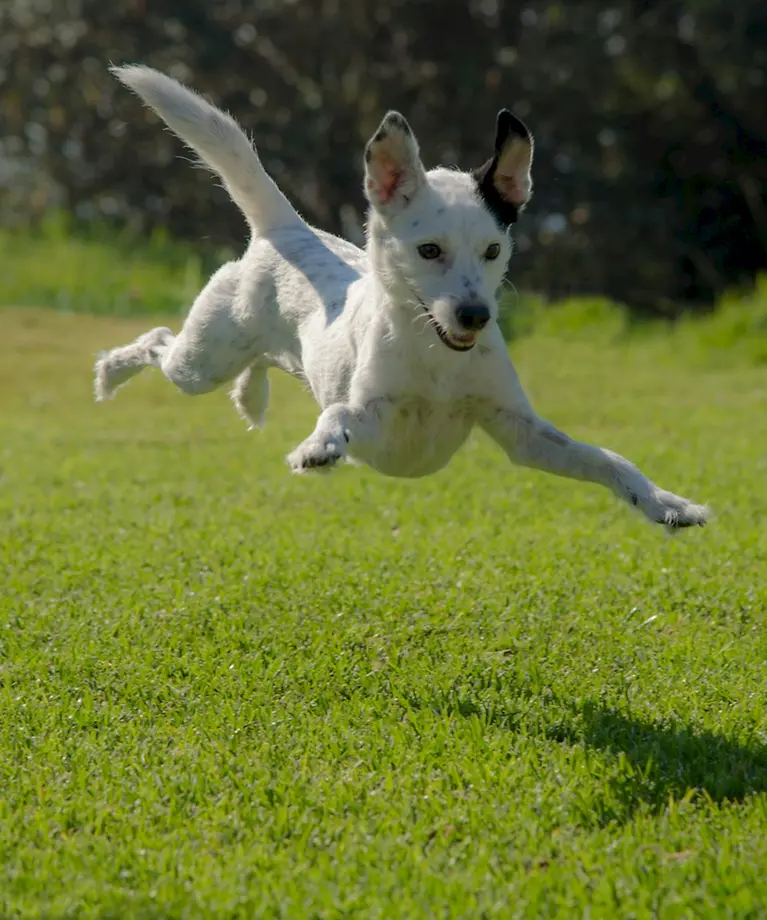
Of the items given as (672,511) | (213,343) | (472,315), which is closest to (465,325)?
(472,315)

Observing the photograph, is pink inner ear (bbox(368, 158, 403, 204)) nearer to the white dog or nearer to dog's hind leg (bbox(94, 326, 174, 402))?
the white dog

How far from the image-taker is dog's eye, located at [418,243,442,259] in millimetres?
4613

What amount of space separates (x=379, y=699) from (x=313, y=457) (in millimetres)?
1133

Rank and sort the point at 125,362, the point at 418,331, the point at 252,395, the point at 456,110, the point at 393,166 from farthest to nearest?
1. the point at 456,110
2. the point at 125,362
3. the point at 252,395
4. the point at 418,331
5. the point at 393,166

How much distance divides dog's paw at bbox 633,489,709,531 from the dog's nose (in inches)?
32.7

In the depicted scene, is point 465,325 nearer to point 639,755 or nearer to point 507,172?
point 507,172

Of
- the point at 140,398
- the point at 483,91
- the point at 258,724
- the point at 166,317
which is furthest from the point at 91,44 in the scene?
the point at 258,724

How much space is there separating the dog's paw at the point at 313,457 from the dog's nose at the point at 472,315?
59cm

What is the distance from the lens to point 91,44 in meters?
23.3

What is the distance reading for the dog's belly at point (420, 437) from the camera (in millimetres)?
5004

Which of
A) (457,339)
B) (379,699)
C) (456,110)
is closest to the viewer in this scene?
(457,339)

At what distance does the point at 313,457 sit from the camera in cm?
434

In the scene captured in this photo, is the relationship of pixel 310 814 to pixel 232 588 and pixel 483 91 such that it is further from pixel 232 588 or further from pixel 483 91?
pixel 483 91

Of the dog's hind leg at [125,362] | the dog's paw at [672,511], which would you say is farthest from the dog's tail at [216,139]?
the dog's paw at [672,511]
